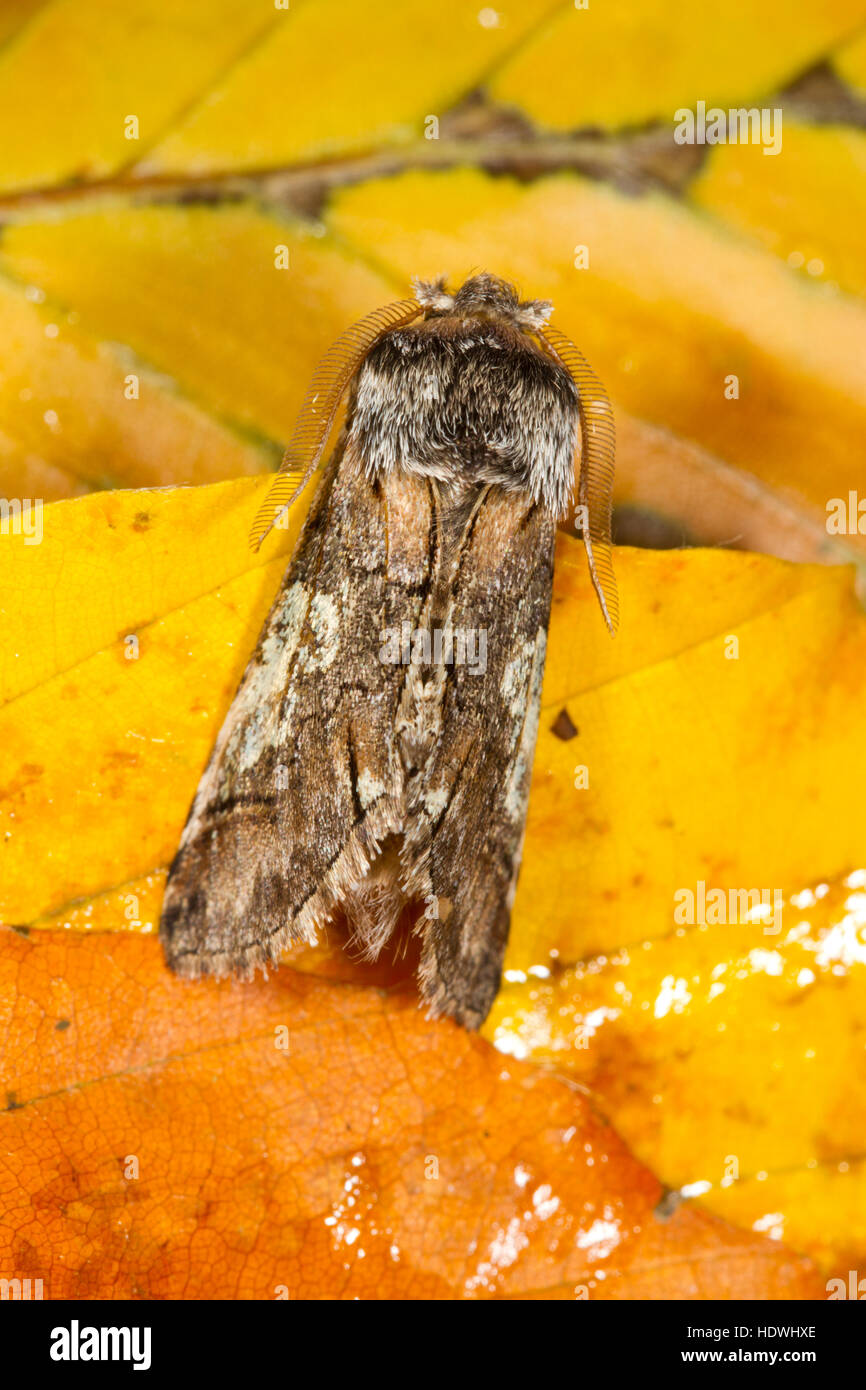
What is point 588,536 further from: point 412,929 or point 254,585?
point 412,929

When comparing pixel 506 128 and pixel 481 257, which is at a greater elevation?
pixel 506 128

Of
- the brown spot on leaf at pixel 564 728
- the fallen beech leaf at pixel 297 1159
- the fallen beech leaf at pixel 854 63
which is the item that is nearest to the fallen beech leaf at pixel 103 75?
the fallen beech leaf at pixel 854 63

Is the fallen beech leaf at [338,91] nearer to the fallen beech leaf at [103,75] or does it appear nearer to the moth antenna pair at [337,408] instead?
the fallen beech leaf at [103,75]

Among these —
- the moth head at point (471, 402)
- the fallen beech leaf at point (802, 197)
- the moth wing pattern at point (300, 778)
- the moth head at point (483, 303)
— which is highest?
the fallen beech leaf at point (802, 197)

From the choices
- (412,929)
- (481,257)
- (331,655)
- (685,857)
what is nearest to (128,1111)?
(412,929)

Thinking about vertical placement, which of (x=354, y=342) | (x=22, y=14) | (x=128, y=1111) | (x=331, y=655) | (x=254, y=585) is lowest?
(x=128, y=1111)

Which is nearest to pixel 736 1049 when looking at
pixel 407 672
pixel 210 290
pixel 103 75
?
pixel 407 672

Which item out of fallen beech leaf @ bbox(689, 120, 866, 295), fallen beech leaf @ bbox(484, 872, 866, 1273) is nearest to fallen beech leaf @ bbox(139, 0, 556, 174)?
fallen beech leaf @ bbox(689, 120, 866, 295)
